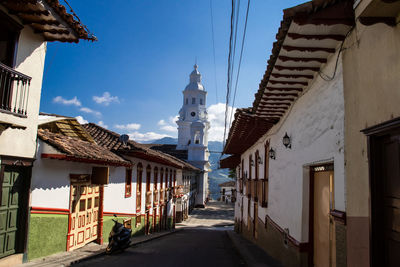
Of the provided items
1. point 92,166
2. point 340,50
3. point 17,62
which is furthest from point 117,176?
point 340,50

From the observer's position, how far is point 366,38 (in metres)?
3.89

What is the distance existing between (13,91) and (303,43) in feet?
17.4

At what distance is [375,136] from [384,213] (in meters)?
0.85

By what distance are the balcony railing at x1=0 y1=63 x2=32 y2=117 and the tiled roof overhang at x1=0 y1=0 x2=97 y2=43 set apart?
110 centimetres

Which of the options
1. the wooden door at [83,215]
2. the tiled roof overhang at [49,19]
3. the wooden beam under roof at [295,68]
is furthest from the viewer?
the wooden door at [83,215]

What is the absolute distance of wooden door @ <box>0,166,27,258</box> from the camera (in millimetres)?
6488

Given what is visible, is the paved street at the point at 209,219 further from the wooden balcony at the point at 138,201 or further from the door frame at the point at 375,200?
the door frame at the point at 375,200

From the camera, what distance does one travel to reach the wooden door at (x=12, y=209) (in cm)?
649

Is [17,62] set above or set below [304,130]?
above

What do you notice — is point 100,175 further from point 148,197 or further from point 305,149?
A: point 148,197

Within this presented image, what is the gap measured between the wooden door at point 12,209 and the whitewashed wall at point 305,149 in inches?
226

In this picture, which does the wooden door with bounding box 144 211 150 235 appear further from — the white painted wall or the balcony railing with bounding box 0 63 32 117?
the balcony railing with bounding box 0 63 32 117

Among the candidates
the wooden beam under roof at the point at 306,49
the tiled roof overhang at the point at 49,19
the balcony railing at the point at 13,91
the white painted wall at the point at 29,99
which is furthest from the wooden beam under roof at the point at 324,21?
the white painted wall at the point at 29,99

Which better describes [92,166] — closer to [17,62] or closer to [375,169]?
[17,62]
